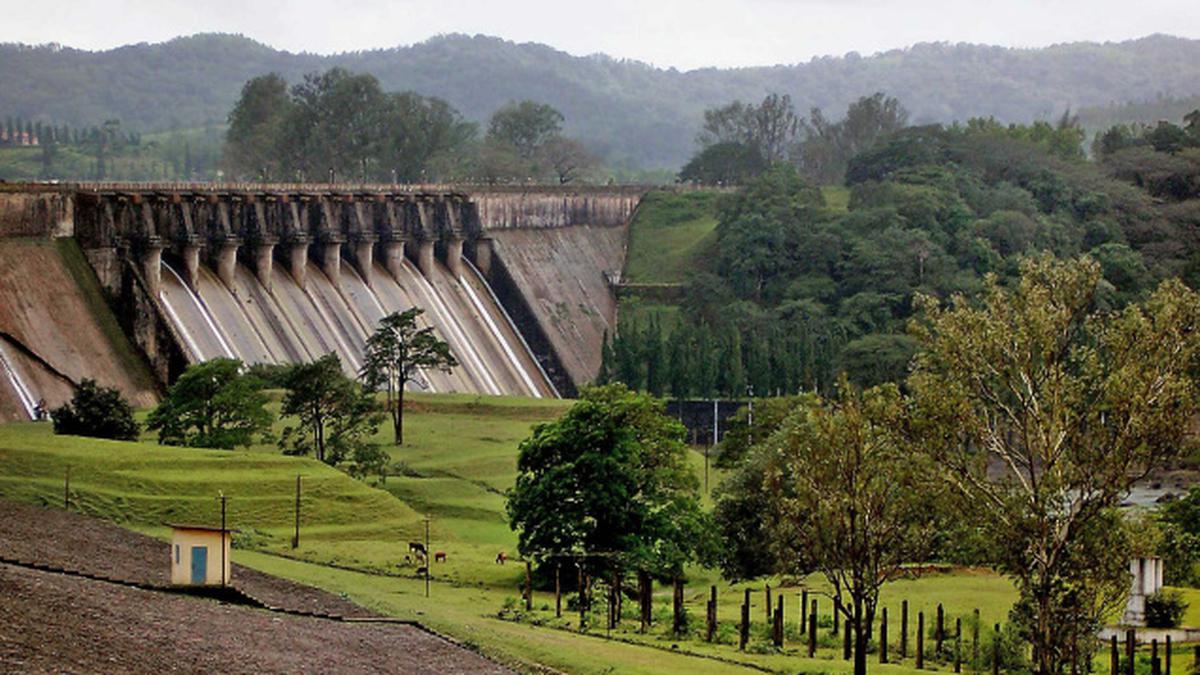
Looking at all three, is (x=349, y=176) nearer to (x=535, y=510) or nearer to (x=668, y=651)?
(x=535, y=510)

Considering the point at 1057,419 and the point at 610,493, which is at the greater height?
the point at 1057,419

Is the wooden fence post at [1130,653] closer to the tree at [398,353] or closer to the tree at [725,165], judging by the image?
the tree at [398,353]

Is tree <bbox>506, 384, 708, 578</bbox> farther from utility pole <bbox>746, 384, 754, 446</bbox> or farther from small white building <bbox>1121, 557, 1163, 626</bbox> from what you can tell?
utility pole <bbox>746, 384, 754, 446</bbox>

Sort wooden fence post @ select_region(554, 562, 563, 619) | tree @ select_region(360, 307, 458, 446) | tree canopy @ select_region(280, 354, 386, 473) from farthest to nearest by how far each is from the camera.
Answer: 1. tree @ select_region(360, 307, 458, 446)
2. tree canopy @ select_region(280, 354, 386, 473)
3. wooden fence post @ select_region(554, 562, 563, 619)

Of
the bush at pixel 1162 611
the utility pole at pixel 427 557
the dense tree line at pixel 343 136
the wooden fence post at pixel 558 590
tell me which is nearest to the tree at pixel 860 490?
the wooden fence post at pixel 558 590

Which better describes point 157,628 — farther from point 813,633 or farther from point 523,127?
point 523,127

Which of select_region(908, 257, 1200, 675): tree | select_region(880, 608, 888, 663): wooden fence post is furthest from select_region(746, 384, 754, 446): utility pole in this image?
select_region(908, 257, 1200, 675): tree

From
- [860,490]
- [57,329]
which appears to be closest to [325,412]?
[57,329]
